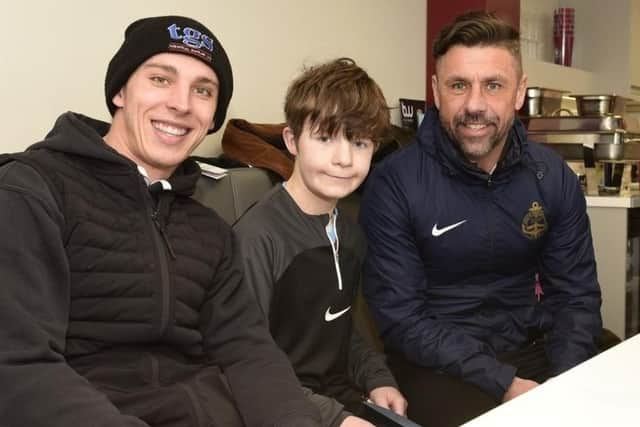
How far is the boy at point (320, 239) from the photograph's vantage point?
1.35 metres

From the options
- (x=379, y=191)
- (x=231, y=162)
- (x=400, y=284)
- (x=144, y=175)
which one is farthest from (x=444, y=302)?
(x=144, y=175)

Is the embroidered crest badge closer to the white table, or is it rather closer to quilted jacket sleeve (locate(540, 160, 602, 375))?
quilted jacket sleeve (locate(540, 160, 602, 375))

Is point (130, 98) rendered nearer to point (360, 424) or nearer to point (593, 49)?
point (360, 424)

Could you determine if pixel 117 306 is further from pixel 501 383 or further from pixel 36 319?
pixel 501 383

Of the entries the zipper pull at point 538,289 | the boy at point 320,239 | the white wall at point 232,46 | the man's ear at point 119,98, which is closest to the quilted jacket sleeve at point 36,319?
the man's ear at point 119,98

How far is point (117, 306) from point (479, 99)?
43.2 inches

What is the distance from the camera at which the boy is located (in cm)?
135

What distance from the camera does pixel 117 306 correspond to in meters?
1.04

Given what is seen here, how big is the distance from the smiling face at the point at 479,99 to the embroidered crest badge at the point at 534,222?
6.4 inches

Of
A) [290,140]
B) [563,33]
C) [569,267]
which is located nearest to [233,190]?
[290,140]

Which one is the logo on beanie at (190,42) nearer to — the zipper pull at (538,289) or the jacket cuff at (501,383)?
the jacket cuff at (501,383)

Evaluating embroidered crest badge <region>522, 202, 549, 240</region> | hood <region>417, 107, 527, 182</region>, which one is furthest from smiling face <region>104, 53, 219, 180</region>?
embroidered crest badge <region>522, 202, 549, 240</region>

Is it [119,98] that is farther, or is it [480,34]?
[480,34]

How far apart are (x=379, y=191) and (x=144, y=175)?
0.67 m
